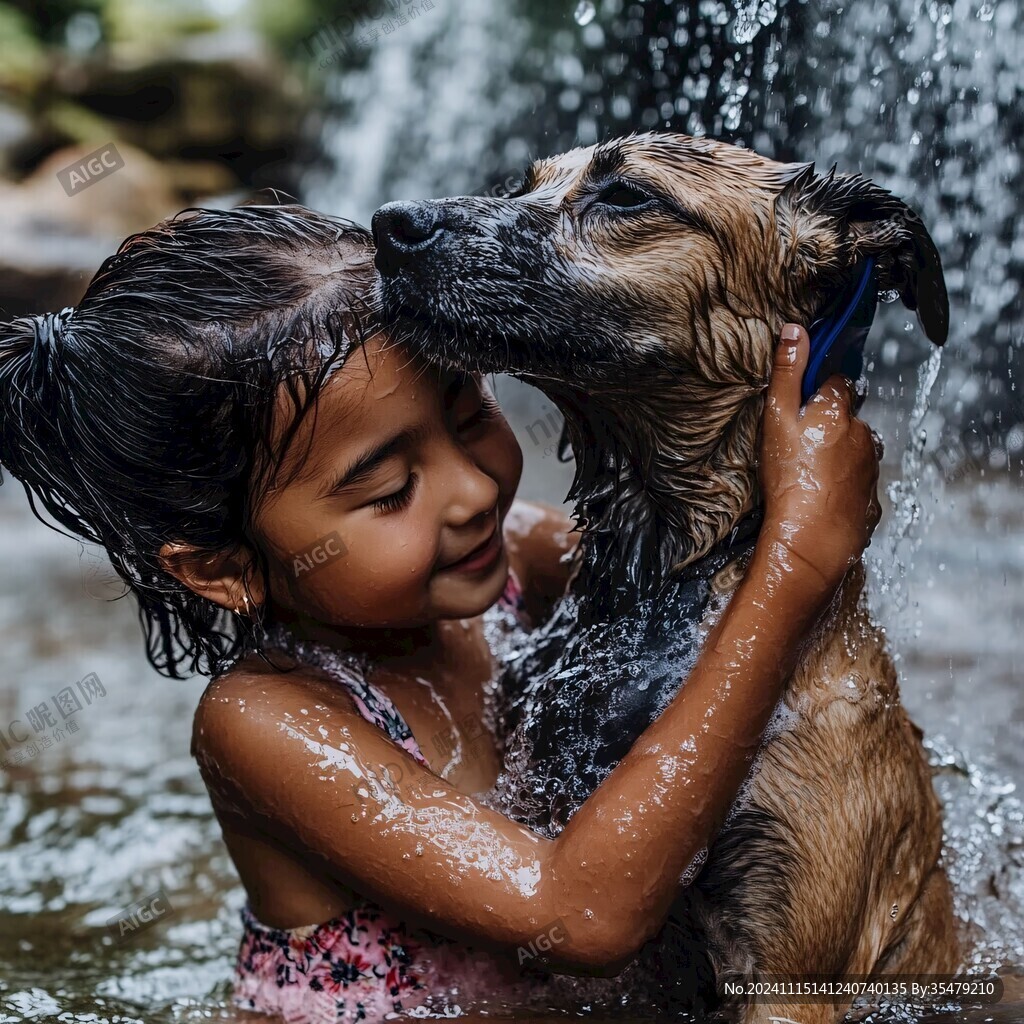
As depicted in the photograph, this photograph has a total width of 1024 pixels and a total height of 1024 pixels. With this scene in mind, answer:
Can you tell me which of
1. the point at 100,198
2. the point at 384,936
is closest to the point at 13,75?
the point at 100,198

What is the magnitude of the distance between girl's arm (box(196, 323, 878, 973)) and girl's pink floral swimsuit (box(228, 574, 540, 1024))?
25cm

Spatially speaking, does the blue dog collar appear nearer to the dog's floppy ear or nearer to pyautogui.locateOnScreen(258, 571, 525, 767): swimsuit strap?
the dog's floppy ear

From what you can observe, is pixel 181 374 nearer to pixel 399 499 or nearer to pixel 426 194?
pixel 399 499

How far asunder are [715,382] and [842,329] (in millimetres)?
228

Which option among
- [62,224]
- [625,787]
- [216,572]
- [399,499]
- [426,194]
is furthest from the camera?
[62,224]

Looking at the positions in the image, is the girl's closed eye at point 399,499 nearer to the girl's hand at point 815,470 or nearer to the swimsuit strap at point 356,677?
the swimsuit strap at point 356,677

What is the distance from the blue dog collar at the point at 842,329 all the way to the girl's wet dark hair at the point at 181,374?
2.49 feet

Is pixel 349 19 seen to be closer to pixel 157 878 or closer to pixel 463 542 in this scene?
pixel 157 878

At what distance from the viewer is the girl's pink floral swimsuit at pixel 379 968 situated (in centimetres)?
230

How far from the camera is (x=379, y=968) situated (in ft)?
7.57

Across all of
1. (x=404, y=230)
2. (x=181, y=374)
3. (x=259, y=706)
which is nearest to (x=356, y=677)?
(x=259, y=706)

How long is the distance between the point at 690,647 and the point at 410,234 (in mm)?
839

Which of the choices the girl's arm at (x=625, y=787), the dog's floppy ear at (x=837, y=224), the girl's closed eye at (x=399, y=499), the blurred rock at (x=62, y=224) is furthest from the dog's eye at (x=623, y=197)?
the blurred rock at (x=62, y=224)

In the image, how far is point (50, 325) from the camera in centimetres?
221
